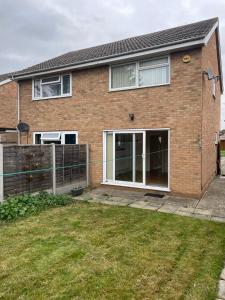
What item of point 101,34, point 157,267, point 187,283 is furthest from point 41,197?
point 101,34

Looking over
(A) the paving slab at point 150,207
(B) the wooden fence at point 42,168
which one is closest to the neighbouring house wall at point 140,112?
(B) the wooden fence at point 42,168

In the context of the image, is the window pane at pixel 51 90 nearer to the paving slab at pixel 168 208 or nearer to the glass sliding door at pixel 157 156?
the glass sliding door at pixel 157 156

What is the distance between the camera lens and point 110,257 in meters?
4.35

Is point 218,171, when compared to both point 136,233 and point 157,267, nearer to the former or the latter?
point 136,233

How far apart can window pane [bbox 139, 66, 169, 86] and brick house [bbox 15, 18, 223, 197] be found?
0.12ft

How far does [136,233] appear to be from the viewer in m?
5.48

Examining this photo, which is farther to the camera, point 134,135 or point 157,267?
point 134,135

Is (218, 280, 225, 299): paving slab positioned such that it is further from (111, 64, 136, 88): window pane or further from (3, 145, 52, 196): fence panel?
(111, 64, 136, 88): window pane

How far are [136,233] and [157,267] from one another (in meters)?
1.49

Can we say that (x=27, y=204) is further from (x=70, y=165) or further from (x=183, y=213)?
(x=183, y=213)

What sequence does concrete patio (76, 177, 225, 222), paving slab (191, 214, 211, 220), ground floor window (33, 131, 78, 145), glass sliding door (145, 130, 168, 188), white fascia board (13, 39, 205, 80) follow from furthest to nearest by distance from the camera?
ground floor window (33, 131, 78, 145) → glass sliding door (145, 130, 168, 188) → white fascia board (13, 39, 205, 80) → concrete patio (76, 177, 225, 222) → paving slab (191, 214, 211, 220)

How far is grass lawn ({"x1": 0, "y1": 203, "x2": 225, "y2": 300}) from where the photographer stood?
3.40 meters

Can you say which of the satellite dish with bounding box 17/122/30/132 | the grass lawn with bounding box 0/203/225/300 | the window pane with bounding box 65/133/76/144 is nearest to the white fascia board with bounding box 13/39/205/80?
the satellite dish with bounding box 17/122/30/132

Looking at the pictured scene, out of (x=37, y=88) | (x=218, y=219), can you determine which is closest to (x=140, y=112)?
(x=218, y=219)
